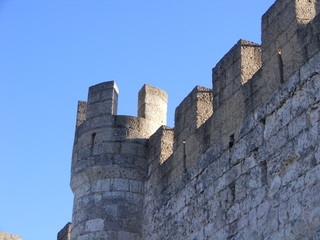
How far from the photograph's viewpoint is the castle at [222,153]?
569 centimetres

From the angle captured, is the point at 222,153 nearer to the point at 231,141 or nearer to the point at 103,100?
the point at 231,141

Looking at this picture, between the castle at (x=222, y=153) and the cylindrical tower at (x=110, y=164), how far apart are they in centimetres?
1

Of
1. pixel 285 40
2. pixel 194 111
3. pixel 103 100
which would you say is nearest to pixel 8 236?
pixel 103 100

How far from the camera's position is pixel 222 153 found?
699cm

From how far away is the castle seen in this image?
5688 millimetres

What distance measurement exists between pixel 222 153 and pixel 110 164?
7.50 feet

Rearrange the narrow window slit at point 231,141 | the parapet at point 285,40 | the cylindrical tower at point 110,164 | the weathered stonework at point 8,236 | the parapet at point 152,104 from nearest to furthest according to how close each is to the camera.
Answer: the parapet at point 285,40
the narrow window slit at point 231,141
the cylindrical tower at point 110,164
the parapet at point 152,104
the weathered stonework at point 8,236

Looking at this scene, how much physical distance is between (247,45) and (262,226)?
2011 mm

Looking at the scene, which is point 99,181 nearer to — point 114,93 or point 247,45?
point 114,93

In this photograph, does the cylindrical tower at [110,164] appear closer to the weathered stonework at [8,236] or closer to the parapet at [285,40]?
the parapet at [285,40]

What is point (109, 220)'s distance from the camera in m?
8.56

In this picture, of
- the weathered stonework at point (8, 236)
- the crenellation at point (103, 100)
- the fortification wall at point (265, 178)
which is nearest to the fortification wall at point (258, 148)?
the fortification wall at point (265, 178)

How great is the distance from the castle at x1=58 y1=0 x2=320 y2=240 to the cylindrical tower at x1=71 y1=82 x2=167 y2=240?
0.04ft

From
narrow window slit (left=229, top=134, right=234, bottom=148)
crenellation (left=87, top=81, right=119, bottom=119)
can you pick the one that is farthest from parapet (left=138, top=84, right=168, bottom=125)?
narrow window slit (left=229, top=134, right=234, bottom=148)
